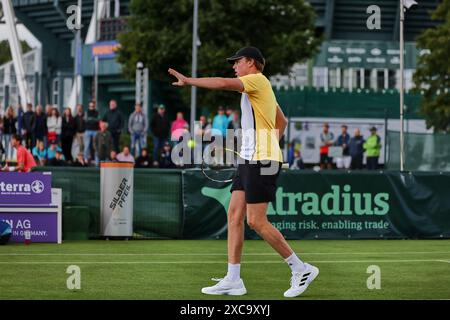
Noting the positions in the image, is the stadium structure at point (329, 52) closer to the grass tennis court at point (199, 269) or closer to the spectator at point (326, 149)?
the spectator at point (326, 149)

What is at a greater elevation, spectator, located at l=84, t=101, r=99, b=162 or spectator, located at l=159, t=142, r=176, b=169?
spectator, located at l=84, t=101, r=99, b=162

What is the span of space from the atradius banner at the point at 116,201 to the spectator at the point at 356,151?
13.9 metres

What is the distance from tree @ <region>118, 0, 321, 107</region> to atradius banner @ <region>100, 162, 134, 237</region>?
87.1 ft

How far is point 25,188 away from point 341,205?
6.00m

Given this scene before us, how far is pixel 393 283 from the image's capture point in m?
13.4

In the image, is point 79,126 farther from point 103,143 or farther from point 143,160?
point 143,160

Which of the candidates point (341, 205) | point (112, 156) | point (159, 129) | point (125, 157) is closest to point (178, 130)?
point (159, 129)

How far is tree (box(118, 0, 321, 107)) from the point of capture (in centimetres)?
4903

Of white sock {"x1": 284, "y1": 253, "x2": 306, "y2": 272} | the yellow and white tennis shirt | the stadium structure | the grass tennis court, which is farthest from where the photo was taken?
the stadium structure

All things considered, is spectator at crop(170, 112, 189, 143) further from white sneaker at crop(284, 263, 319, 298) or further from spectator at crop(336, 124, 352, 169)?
white sneaker at crop(284, 263, 319, 298)

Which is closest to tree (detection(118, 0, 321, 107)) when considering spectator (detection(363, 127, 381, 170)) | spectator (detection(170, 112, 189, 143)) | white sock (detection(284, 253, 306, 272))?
spectator (detection(363, 127, 381, 170))

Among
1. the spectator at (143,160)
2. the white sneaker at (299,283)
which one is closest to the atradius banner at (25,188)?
the white sneaker at (299,283)

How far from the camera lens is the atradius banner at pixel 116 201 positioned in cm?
2202
